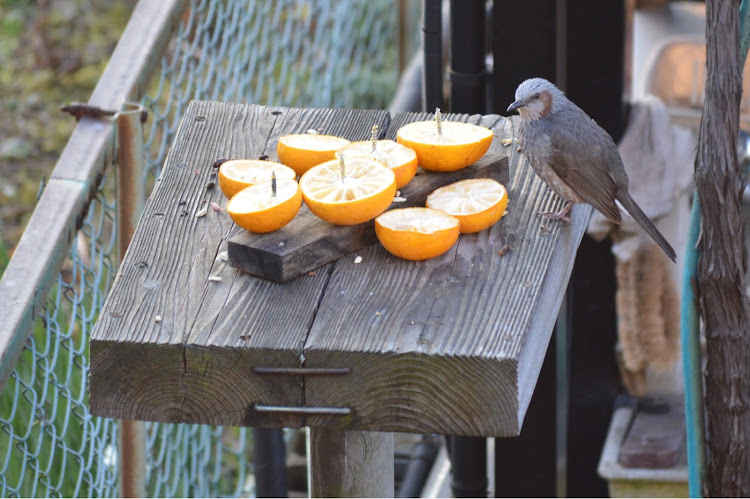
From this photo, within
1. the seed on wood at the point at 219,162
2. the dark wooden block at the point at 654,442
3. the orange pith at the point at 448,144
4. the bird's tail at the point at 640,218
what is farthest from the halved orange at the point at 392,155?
the dark wooden block at the point at 654,442

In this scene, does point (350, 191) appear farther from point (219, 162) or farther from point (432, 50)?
point (432, 50)

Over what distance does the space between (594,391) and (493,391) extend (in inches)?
85.1

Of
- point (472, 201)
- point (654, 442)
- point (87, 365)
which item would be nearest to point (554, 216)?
point (472, 201)

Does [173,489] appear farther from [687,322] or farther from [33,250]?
[687,322]

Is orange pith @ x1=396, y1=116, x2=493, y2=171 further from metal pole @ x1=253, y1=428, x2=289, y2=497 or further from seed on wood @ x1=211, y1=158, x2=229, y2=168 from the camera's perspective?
metal pole @ x1=253, y1=428, x2=289, y2=497

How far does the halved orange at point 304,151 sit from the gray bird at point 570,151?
16.6 inches

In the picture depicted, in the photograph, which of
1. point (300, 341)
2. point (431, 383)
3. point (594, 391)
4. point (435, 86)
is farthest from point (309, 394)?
point (594, 391)

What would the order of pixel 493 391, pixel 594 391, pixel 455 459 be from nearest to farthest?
pixel 493 391, pixel 455 459, pixel 594 391

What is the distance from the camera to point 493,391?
1804 mm

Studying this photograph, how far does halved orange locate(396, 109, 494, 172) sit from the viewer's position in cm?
221

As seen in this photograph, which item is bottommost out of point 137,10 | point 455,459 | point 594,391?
point 594,391

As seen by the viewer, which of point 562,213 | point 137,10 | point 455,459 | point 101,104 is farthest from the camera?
point 455,459

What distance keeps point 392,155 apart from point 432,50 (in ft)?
2.91

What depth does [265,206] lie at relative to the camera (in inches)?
78.2
